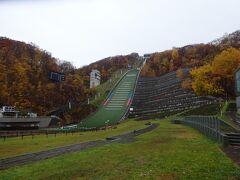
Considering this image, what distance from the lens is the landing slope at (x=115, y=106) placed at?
7588 centimetres

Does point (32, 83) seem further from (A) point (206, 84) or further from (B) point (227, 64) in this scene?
(B) point (227, 64)

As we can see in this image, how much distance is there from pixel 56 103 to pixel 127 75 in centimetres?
4654

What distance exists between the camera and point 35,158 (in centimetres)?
1898

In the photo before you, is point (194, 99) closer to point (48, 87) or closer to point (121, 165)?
point (48, 87)

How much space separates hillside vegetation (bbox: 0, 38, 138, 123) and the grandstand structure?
1707 centimetres

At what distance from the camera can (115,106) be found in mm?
92812

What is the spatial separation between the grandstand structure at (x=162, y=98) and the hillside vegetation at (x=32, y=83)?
17071 millimetres

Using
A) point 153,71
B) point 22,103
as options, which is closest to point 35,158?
point 22,103

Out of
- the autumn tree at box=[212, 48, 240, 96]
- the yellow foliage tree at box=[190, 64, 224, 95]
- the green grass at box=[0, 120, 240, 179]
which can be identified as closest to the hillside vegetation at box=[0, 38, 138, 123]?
the yellow foliage tree at box=[190, 64, 224, 95]

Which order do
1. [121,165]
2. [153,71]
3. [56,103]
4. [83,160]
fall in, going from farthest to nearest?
[153,71] → [56,103] → [83,160] → [121,165]

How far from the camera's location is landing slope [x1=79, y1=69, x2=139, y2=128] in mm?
75875

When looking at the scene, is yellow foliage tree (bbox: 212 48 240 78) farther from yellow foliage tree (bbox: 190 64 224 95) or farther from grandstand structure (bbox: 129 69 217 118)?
grandstand structure (bbox: 129 69 217 118)

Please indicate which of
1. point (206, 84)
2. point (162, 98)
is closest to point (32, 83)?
point (162, 98)

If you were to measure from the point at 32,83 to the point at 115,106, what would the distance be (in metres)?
30.2
